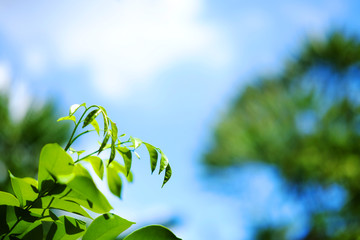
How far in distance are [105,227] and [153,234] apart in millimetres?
23

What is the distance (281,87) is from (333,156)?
4.20ft

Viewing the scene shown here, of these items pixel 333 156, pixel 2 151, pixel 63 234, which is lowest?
pixel 63 234

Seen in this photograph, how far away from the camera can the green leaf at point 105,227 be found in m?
0.17

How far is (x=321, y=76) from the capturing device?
5.06 meters

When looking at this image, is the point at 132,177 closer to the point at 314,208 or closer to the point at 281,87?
the point at 314,208

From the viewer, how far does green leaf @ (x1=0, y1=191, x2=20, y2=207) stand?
157 millimetres

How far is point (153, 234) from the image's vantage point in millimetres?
162

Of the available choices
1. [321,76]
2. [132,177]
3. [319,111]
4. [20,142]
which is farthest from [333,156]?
[132,177]

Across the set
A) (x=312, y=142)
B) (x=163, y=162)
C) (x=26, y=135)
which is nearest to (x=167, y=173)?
(x=163, y=162)

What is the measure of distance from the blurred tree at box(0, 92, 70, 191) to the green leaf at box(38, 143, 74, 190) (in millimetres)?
2172

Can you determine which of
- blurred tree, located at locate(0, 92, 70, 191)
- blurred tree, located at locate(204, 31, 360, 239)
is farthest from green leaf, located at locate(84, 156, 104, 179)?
blurred tree, located at locate(204, 31, 360, 239)

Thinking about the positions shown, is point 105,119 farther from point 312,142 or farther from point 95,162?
point 312,142

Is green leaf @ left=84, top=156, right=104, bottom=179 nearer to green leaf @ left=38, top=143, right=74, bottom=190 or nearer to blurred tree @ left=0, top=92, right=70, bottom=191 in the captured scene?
green leaf @ left=38, top=143, right=74, bottom=190

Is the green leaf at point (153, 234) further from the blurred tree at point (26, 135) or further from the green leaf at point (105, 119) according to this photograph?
the blurred tree at point (26, 135)
